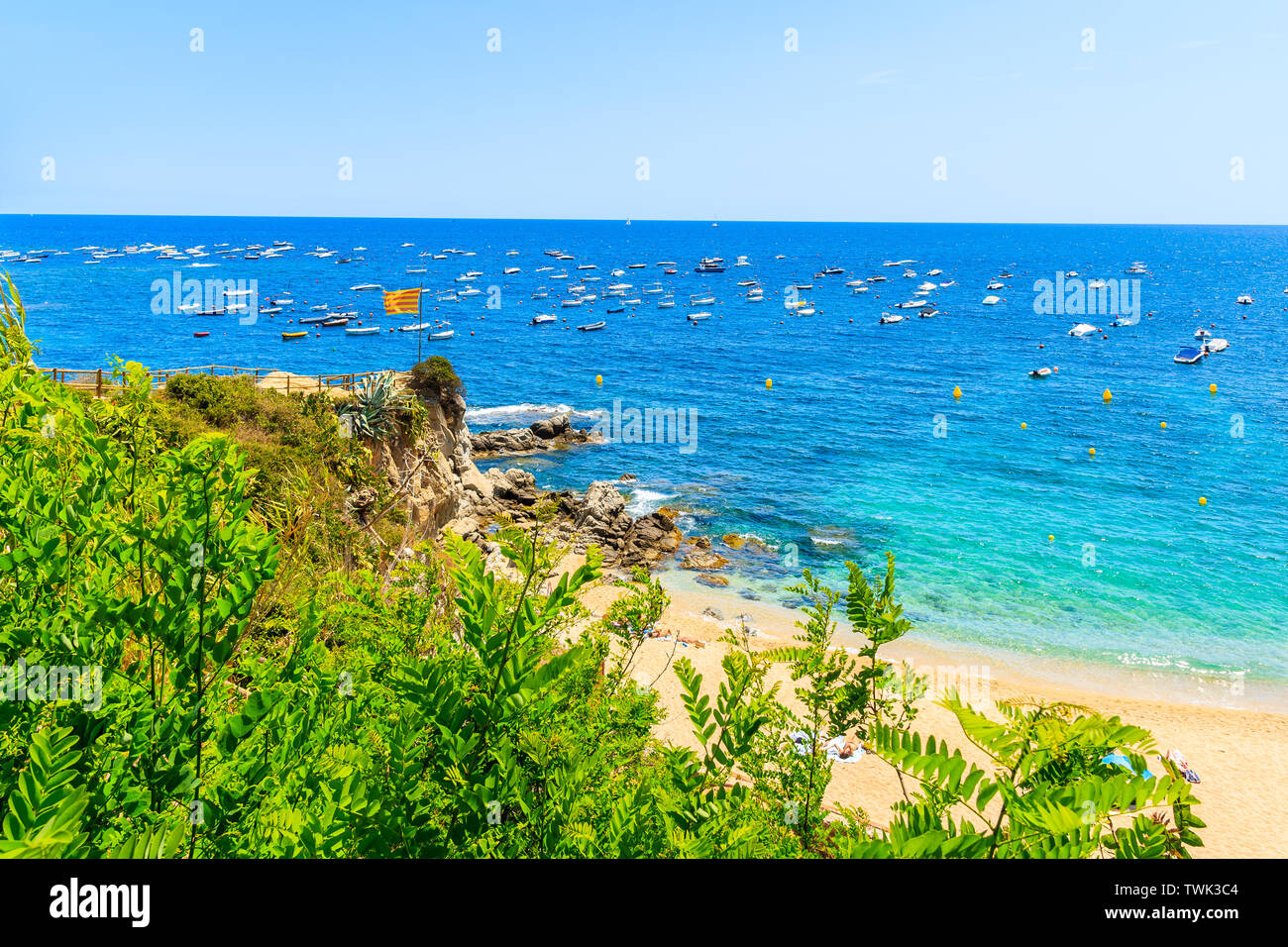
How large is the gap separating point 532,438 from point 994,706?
3696 centimetres

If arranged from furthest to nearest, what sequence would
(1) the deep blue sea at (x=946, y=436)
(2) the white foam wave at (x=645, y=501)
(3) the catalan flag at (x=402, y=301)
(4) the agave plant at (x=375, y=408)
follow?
1. (2) the white foam wave at (x=645, y=501)
2. (1) the deep blue sea at (x=946, y=436)
3. (3) the catalan flag at (x=402, y=301)
4. (4) the agave plant at (x=375, y=408)

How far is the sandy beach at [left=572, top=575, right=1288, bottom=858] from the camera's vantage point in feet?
69.6

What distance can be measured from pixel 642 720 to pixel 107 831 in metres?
5.89

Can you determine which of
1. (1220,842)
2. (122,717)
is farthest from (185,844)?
(1220,842)

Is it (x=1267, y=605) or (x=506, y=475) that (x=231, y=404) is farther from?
(x=1267, y=605)

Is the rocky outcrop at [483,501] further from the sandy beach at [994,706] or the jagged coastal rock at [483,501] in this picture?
the sandy beach at [994,706]

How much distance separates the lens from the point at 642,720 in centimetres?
891

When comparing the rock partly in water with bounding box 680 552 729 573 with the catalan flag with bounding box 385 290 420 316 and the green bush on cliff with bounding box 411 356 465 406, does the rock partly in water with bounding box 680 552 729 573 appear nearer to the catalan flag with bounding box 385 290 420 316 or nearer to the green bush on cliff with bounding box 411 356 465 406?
the green bush on cliff with bounding box 411 356 465 406

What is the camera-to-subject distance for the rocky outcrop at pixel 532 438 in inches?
2057

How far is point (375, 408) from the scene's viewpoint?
29.1 m

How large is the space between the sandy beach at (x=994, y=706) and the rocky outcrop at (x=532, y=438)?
66.8 feet

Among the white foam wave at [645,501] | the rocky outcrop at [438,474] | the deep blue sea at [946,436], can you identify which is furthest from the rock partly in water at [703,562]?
the rocky outcrop at [438,474]
